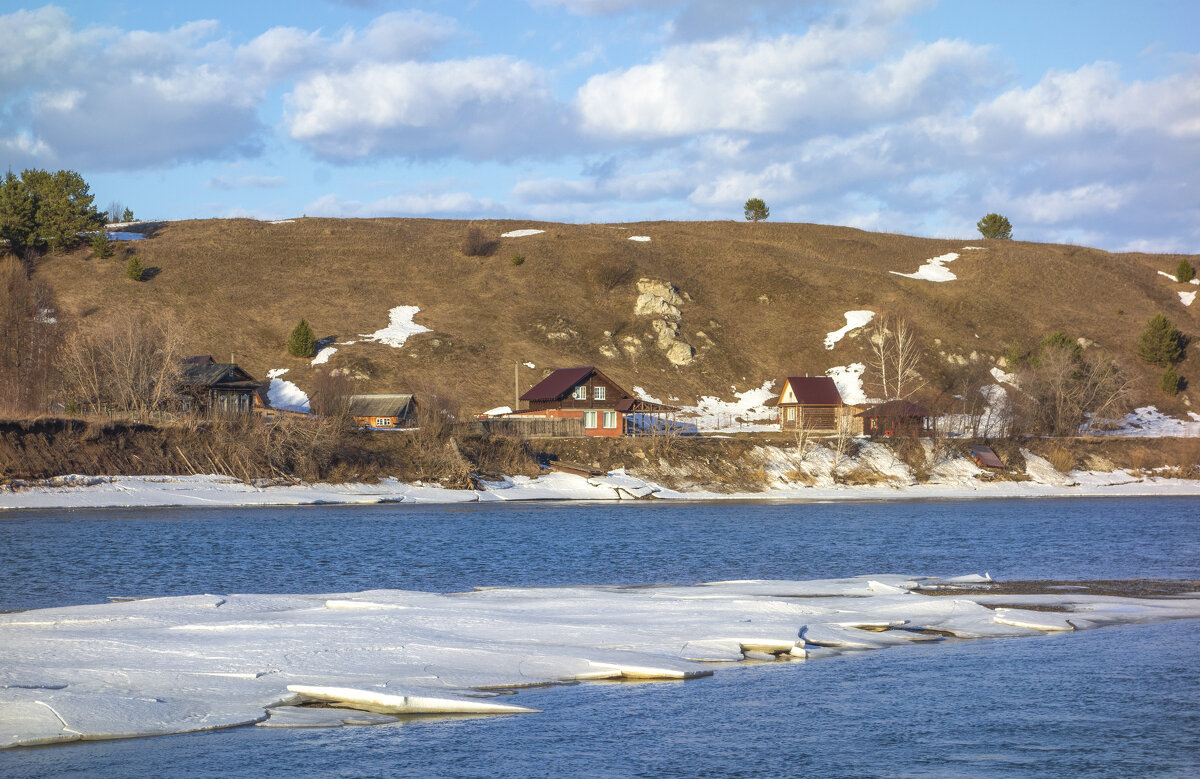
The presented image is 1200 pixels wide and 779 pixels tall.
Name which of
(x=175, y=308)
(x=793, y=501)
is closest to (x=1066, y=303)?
(x=793, y=501)

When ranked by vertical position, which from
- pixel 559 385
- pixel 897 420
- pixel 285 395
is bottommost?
pixel 897 420

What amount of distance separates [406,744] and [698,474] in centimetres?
5717

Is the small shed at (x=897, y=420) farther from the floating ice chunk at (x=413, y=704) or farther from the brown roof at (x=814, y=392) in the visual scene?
the floating ice chunk at (x=413, y=704)

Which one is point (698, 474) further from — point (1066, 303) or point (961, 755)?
point (1066, 303)

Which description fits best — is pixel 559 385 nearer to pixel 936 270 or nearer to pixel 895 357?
pixel 895 357

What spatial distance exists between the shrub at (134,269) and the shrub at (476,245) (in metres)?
36.4

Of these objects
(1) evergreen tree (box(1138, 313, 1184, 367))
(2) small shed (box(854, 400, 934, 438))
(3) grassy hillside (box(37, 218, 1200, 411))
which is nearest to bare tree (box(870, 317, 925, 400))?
(3) grassy hillside (box(37, 218, 1200, 411))

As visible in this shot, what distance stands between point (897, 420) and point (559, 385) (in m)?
25.9

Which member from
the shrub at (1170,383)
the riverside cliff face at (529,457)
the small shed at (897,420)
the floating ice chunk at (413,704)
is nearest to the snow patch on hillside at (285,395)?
the riverside cliff face at (529,457)

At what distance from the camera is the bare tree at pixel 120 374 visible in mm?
65625

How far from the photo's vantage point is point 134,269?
351 ft

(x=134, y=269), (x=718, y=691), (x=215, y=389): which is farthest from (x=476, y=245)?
(x=718, y=691)

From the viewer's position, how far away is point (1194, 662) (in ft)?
65.2

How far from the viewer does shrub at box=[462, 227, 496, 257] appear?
5015 inches
